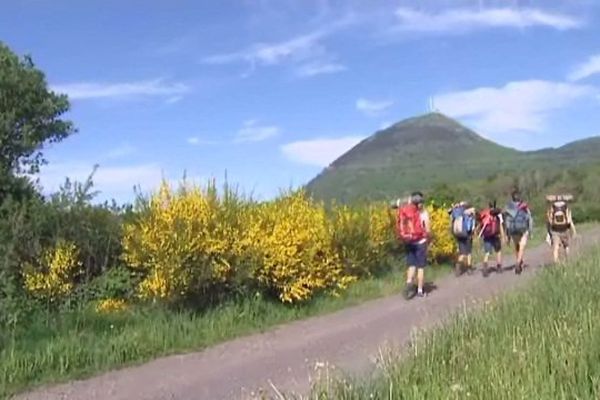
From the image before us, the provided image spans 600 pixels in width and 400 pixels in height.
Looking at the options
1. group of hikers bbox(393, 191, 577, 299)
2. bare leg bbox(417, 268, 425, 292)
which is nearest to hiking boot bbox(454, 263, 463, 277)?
group of hikers bbox(393, 191, 577, 299)

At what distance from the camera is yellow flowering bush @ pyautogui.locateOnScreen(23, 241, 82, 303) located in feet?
42.7

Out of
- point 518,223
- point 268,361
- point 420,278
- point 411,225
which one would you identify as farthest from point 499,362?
point 518,223

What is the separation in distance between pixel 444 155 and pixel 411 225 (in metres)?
105

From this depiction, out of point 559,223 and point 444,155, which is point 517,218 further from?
point 444,155

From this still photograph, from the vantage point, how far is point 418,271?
1609 cm

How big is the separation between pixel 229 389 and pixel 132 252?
5.45m

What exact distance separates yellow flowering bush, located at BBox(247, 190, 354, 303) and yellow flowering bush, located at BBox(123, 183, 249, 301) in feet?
1.66

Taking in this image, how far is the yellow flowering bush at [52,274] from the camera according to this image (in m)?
13.0

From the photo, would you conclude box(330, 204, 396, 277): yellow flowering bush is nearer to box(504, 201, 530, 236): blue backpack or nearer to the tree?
box(504, 201, 530, 236): blue backpack

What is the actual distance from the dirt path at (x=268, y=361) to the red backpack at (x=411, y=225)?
2.33 metres

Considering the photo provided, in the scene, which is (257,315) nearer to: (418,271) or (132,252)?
(132,252)

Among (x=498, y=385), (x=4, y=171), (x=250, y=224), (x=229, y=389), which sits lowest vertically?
(x=229, y=389)

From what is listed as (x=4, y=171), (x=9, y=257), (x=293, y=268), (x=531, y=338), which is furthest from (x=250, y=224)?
(x=531, y=338)

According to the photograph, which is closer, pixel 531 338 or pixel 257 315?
pixel 531 338
